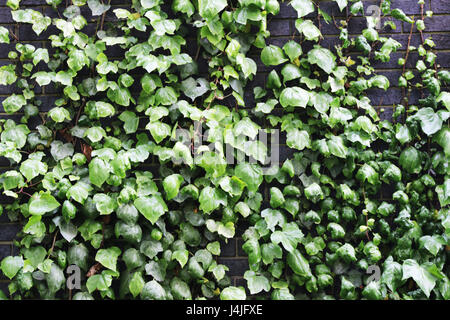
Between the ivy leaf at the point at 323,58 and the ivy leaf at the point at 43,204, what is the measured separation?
50.1 inches

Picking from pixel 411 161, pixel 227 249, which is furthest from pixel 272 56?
pixel 227 249

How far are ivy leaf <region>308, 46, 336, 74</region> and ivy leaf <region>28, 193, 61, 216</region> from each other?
127 centimetres

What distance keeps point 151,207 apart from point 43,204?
17.6 inches

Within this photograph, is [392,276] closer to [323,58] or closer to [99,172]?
[323,58]

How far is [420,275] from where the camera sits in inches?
65.8

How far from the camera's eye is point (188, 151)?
1708 millimetres

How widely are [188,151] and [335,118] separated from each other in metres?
0.67

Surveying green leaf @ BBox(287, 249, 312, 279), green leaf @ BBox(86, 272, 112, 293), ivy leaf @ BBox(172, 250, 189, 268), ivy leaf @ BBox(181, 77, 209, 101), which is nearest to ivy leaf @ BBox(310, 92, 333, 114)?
ivy leaf @ BBox(181, 77, 209, 101)

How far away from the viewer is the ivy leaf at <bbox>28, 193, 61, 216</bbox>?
166cm

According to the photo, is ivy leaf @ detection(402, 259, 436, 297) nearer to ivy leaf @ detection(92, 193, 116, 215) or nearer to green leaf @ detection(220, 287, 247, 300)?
green leaf @ detection(220, 287, 247, 300)

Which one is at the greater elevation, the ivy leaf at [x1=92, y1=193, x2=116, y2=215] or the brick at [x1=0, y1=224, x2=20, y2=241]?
the ivy leaf at [x1=92, y1=193, x2=116, y2=215]

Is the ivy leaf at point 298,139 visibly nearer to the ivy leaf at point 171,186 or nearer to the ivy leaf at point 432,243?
the ivy leaf at point 171,186

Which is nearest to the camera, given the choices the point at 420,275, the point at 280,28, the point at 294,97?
the point at 420,275

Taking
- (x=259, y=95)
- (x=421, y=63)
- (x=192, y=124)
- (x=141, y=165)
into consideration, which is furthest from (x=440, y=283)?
(x=141, y=165)
